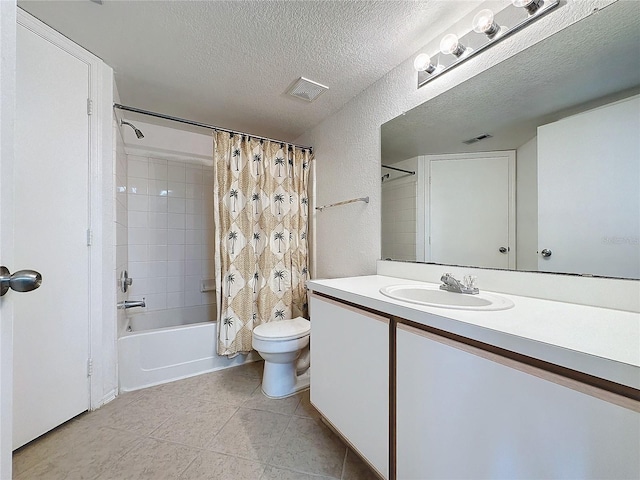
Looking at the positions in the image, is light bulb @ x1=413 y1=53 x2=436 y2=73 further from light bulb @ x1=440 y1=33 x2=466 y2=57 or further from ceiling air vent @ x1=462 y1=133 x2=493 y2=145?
ceiling air vent @ x1=462 y1=133 x2=493 y2=145

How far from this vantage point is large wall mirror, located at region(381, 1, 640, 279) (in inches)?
32.4

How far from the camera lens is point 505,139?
1146 mm

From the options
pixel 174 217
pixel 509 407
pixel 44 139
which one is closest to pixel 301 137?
pixel 174 217

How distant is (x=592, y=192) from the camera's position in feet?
2.89

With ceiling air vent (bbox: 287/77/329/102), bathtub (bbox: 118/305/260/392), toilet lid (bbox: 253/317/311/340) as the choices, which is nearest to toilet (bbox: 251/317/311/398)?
toilet lid (bbox: 253/317/311/340)

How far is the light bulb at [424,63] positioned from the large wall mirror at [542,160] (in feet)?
0.31

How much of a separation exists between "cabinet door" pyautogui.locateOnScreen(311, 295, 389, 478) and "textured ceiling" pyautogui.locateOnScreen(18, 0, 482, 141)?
1424 millimetres

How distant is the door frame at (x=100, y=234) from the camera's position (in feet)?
4.93

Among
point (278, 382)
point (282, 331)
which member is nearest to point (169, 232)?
point (282, 331)

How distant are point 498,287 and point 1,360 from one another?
1.54 metres

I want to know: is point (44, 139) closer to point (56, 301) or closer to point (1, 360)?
point (56, 301)

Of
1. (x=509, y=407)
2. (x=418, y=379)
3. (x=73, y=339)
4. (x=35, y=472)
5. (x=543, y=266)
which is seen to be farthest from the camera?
(x=73, y=339)

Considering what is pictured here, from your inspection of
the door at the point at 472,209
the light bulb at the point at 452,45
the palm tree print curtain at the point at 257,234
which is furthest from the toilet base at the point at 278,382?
the light bulb at the point at 452,45

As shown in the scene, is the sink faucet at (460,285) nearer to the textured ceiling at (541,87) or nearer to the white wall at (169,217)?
the textured ceiling at (541,87)
